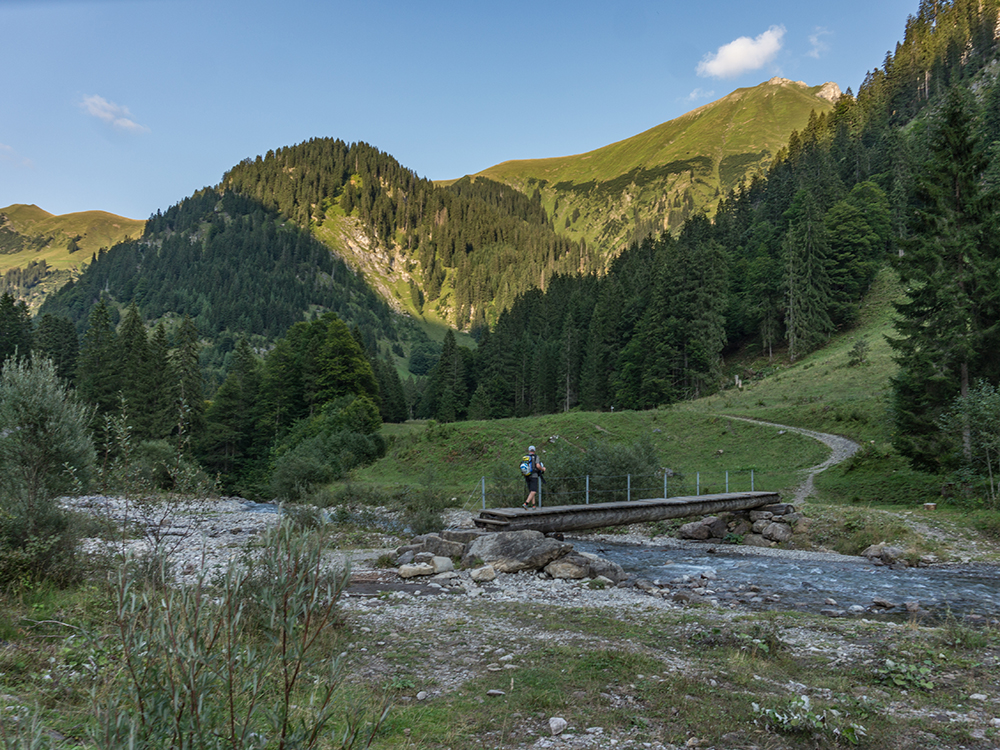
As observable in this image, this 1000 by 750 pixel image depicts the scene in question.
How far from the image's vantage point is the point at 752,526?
23469 mm

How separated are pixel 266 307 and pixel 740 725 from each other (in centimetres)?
18977

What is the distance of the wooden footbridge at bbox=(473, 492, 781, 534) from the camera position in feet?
63.7

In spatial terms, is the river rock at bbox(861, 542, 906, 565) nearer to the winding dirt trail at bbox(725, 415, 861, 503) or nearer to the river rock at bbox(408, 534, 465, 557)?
the winding dirt trail at bbox(725, 415, 861, 503)

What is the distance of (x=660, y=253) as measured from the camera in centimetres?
7812

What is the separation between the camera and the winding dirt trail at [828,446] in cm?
2845

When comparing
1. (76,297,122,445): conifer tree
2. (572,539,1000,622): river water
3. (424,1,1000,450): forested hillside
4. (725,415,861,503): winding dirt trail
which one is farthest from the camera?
(76,297,122,445): conifer tree

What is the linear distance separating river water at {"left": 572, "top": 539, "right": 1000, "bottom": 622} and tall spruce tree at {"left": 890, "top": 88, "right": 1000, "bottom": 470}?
29.6 feet

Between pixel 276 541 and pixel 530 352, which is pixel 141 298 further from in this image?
pixel 276 541

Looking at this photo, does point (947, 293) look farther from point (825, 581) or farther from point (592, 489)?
point (592, 489)

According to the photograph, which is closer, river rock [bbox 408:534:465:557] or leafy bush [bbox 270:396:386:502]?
river rock [bbox 408:534:465:557]

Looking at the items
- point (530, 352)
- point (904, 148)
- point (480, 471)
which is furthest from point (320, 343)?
point (904, 148)

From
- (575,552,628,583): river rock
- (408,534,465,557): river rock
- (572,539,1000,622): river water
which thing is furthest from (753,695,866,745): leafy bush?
(408,534,465,557): river rock

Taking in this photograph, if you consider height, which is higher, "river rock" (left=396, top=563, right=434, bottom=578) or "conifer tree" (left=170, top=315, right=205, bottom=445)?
"conifer tree" (left=170, top=315, right=205, bottom=445)

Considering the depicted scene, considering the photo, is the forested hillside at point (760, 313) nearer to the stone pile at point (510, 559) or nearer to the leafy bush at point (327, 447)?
the leafy bush at point (327, 447)
